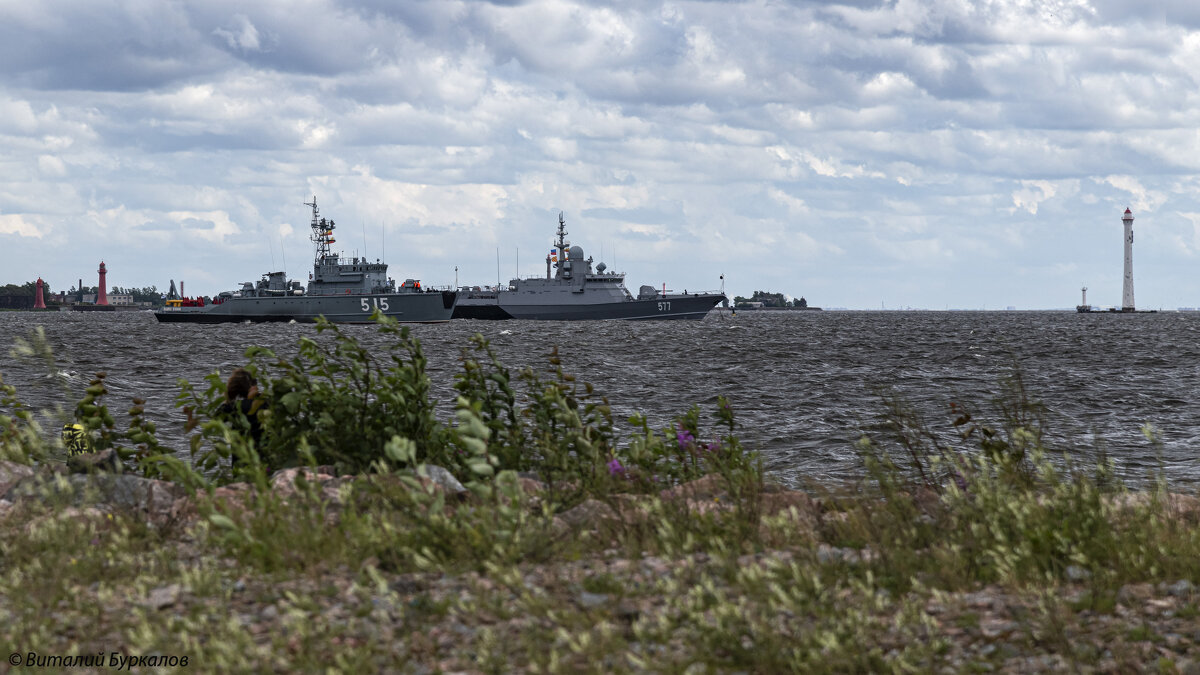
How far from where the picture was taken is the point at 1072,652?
3846 mm

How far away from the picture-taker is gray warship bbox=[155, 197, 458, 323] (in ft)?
325

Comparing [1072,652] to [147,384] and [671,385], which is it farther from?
[147,384]

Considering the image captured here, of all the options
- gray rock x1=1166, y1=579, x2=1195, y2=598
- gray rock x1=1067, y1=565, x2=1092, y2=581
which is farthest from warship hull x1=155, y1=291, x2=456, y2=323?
gray rock x1=1166, y1=579, x2=1195, y2=598

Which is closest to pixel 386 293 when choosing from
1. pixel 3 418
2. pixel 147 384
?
pixel 147 384

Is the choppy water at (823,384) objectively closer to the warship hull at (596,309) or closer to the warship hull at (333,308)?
the warship hull at (333,308)

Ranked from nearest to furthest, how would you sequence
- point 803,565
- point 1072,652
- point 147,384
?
point 1072,652 → point 803,565 → point 147,384

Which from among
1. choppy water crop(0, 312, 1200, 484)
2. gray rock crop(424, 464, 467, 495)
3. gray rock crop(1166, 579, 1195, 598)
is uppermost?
gray rock crop(424, 464, 467, 495)

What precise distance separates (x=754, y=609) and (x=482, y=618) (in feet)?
4.18

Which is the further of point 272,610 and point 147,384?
point 147,384

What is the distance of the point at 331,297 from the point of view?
98938 millimetres

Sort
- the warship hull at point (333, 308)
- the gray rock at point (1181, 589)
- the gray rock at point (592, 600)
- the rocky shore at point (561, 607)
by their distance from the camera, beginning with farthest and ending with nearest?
1. the warship hull at point (333, 308)
2. the gray rock at point (1181, 589)
3. the gray rock at point (592, 600)
4. the rocky shore at point (561, 607)

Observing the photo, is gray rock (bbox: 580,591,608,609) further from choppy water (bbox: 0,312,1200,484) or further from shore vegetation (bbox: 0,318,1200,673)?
choppy water (bbox: 0,312,1200,484)

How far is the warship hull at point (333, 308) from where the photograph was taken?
325 feet

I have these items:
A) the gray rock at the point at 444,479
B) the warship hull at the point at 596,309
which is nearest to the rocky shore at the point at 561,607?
the gray rock at the point at 444,479
